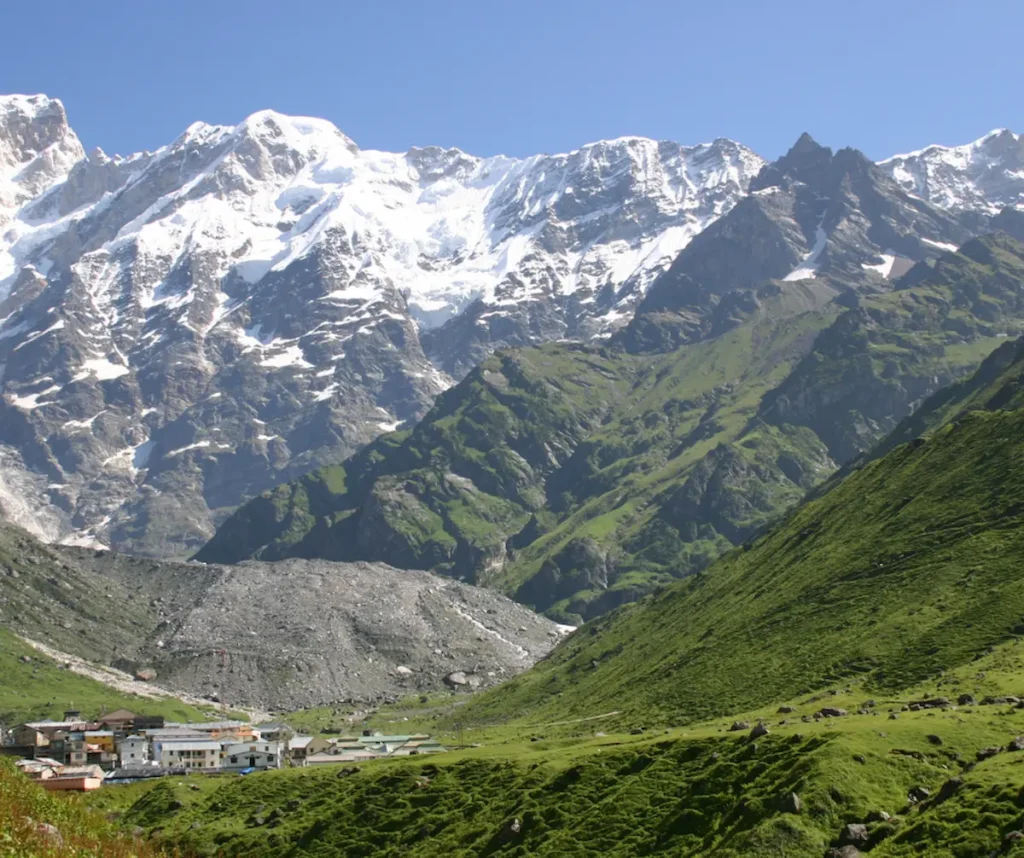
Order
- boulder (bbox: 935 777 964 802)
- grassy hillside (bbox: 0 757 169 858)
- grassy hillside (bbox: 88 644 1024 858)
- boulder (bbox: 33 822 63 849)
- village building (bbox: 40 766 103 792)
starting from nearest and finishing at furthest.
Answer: grassy hillside (bbox: 0 757 169 858), boulder (bbox: 33 822 63 849), boulder (bbox: 935 777 964 802), grassy hillside (bbox: 88 644 1024 858), village building (bbox: 40 766 103 792)

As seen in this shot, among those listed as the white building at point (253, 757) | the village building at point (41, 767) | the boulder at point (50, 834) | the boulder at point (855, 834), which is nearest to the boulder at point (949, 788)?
the boulder at point (855, 834)

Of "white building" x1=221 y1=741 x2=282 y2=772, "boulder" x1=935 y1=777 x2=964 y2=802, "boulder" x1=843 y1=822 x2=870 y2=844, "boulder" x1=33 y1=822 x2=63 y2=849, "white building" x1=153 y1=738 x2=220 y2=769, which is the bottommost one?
"boulder" x1=843 y1=822 x2=870 y2=844

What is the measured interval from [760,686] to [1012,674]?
53500 mm

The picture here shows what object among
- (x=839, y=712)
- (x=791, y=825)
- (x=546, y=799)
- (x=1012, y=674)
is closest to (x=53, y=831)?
(x=791, y=825)

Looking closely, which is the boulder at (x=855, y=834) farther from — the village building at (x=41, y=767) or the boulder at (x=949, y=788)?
the village building at (x=41, y=767)

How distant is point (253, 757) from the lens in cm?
18900

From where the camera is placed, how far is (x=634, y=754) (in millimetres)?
116250

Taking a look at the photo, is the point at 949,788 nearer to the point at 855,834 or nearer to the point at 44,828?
the point at 855,834

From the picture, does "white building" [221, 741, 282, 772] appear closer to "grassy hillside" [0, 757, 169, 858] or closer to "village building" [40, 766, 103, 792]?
"village building" [40, 766, 103, 792]

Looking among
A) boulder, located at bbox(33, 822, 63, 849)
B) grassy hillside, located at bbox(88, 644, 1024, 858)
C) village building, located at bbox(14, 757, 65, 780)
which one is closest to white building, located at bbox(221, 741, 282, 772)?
village building, located at bbox(14, 757, 65, 780)

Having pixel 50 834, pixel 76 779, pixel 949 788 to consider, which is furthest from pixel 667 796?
pixel 76 779

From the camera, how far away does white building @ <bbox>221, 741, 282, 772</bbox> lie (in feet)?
614

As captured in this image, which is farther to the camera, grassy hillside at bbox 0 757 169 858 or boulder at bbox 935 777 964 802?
boulder at bbox 935 777 964 802

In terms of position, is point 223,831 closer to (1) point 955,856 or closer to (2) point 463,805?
(2) point 463,805
